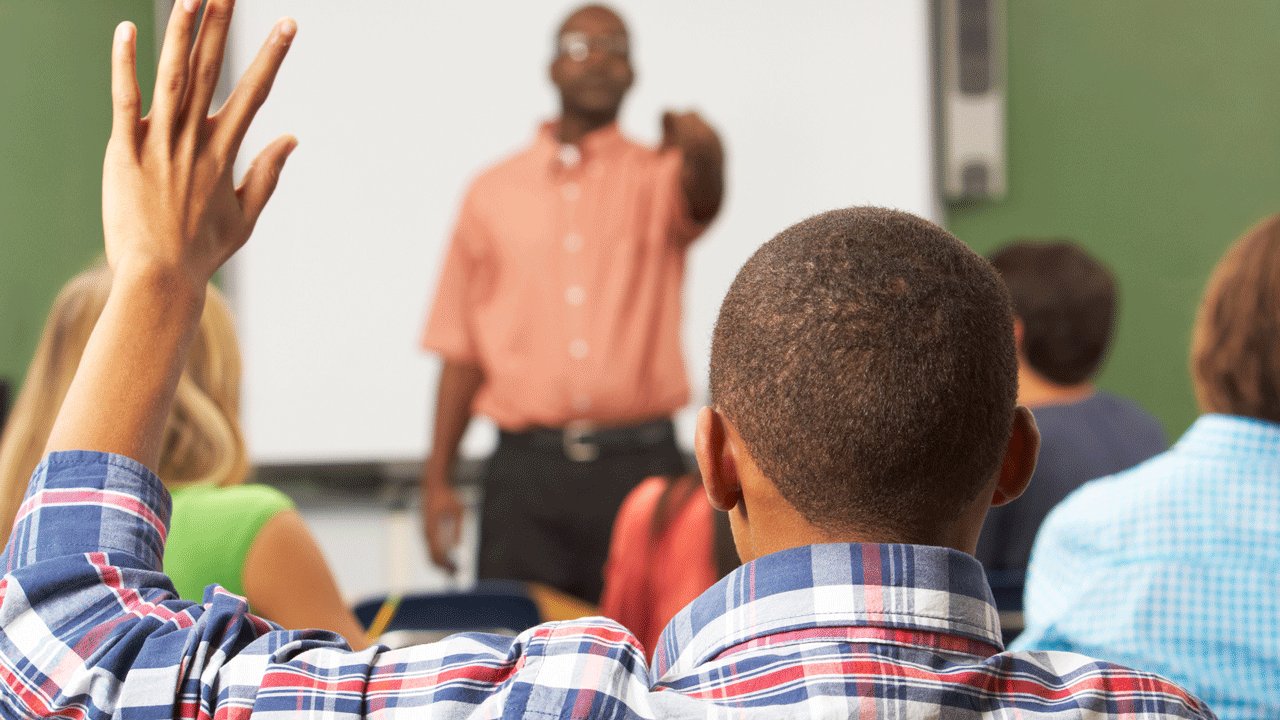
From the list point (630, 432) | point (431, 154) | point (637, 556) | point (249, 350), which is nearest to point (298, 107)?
point (431, 154)

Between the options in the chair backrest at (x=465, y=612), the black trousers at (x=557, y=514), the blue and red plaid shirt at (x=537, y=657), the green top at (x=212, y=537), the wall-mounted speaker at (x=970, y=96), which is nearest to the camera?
the blue and red plaid shirt at (x=537, y=657)

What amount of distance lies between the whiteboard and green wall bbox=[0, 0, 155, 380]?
0.51m

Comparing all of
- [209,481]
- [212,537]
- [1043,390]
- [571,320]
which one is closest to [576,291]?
[571,320]

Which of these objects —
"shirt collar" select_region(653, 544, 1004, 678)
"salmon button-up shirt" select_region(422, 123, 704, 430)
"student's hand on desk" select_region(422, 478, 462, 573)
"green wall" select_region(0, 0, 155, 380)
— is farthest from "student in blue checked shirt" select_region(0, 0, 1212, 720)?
"green wall" select_region(0, 0, 155, 380)

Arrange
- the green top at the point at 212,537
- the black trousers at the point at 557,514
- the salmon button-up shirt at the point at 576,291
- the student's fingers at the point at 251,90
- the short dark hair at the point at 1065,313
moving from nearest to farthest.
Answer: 1. the student's fingers at the point at 251,90
2. the green top at the point at 212,537
3. the short dark hair at the point at 1065,313
4. the black trousers at the point at 557,514
5. the salmon button-up shirt at the point at 576,291

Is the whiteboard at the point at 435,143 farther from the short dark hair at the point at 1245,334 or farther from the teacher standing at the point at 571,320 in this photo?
the short dark hair at the point at 1245,334

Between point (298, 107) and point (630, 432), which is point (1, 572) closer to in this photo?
point (630, 432)

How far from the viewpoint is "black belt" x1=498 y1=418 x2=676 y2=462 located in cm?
359

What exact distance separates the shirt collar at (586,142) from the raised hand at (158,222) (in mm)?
3170

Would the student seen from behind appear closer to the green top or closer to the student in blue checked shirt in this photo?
the green top

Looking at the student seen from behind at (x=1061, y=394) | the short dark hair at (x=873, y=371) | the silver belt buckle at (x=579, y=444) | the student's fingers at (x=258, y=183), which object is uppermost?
the student's fingers at (x=258, y=183)

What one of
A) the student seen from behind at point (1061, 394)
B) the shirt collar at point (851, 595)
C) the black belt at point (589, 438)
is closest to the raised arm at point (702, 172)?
the black belt at point (589, 438)

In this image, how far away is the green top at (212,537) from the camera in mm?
1495

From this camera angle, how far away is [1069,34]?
417cm
